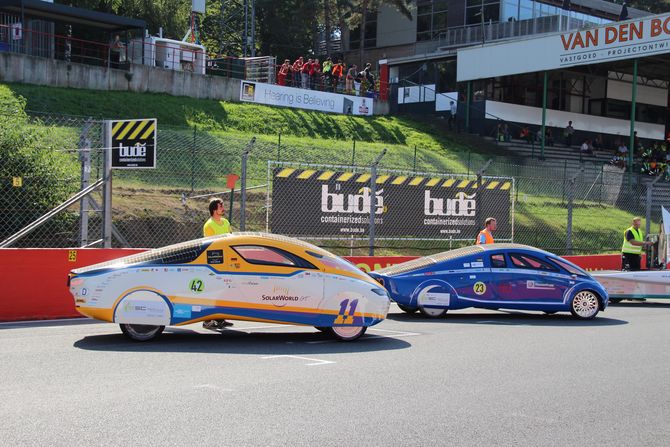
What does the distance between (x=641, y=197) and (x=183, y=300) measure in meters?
23.5

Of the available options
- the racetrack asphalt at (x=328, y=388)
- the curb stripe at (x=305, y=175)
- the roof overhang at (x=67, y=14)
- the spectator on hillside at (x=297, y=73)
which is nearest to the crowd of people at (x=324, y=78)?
the spectator on hillside at (x=297, y=73)

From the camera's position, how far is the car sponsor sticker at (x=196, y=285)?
9305 mm

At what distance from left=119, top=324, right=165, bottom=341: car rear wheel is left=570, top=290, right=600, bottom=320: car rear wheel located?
6.96 m

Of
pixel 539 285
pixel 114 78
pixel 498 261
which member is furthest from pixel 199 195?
pixel 114 78

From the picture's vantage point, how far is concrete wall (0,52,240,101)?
93.1 ft

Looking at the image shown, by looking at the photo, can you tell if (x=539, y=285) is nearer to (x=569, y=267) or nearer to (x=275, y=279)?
(x=569, y=267)

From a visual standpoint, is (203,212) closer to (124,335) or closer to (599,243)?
(124,335)

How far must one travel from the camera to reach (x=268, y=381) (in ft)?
24.2

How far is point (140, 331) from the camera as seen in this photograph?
9359 mm

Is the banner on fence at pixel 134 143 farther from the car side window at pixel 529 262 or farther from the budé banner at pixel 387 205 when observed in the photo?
the car side window at pixel 529 262

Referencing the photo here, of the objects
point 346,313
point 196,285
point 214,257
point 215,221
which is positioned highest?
point 215,221

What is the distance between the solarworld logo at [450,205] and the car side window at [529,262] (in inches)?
229

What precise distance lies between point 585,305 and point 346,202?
5973 mm

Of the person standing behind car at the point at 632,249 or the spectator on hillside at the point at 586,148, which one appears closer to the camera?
the person standing behind car at the point at 632,249
